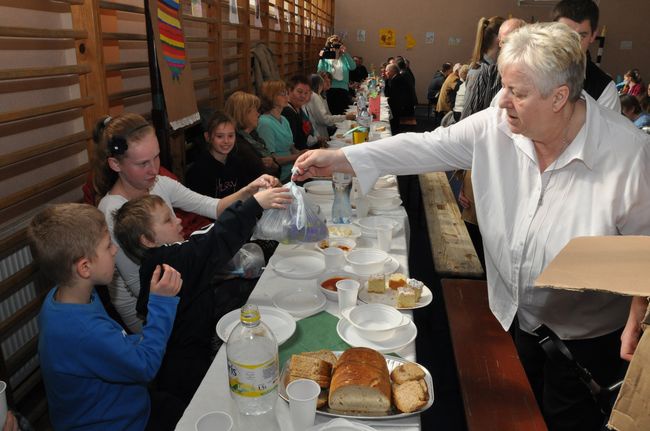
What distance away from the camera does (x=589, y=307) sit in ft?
5.52

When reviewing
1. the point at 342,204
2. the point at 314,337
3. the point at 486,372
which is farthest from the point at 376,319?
the point at 342,204

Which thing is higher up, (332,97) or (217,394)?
(332,97)

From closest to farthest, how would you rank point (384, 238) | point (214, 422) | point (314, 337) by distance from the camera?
point (214, 422), point (314, 337), point (384, 238)

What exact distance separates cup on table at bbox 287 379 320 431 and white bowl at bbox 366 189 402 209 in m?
1.86

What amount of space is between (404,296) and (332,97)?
25.0ft

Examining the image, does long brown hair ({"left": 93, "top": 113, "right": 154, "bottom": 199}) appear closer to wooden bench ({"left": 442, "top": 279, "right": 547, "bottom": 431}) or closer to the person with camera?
wooden bench ({"left": 442, "top": 279, "right": 547, "bottom": 431})

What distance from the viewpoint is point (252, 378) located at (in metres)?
1.12

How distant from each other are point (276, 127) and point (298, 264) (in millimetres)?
2940

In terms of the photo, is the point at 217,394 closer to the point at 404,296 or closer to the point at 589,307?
the point at 404,296

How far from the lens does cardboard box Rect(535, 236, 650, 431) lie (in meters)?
0.71

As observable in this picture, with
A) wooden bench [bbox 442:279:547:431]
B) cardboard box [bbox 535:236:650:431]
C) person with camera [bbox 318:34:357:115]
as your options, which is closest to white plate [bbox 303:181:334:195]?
wooden bench [bbox 442:279:547:431]

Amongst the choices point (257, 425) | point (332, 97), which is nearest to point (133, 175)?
point (257, 425)

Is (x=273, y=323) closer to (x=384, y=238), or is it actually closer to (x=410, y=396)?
(x=410, y=396)

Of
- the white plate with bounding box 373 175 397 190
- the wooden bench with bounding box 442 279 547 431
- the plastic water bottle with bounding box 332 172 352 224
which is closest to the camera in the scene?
the wooden bench with bounding box 442 279 547 431
